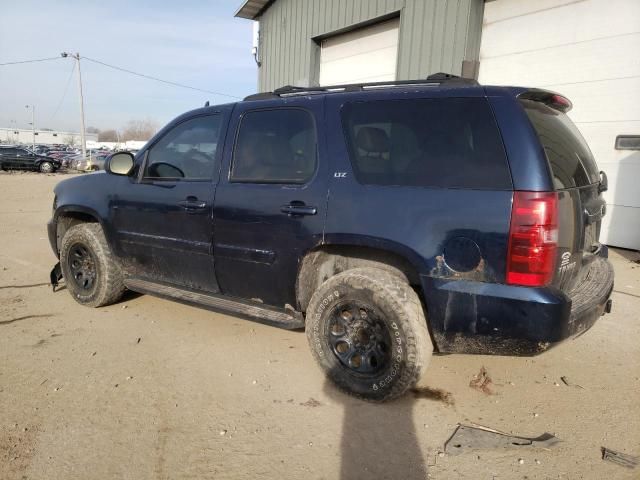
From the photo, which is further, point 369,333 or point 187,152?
point 187,152

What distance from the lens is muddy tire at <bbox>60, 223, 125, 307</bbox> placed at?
13.7ft

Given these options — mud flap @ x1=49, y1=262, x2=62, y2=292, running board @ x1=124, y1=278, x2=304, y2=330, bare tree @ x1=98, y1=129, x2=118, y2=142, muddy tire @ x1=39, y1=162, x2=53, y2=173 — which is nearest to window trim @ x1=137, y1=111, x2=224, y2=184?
running board @ x1=124, y1=278, x2=304, y2=330

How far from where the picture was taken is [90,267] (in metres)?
4.36

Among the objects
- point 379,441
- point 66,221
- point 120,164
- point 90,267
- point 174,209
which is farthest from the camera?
point 66,221

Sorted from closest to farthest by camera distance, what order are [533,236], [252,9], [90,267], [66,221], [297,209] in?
[533,236] → [297,209] → [90,267] → [66,221] → [252,9]

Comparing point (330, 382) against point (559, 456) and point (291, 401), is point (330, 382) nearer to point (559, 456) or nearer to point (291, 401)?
point (291, 401)

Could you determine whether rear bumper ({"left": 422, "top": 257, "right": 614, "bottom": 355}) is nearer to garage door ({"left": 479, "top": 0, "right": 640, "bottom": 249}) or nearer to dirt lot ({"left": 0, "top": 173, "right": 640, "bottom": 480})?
dirt lot ({"left": 0, "top": 173, "right": 640, "bottom": 480})

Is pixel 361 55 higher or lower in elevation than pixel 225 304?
higher

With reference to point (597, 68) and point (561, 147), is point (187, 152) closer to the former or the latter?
point (561, 147)

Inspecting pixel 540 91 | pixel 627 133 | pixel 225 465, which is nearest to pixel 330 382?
Answer: pixel 225 465

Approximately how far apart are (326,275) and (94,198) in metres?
2.40

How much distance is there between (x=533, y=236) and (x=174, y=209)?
2.57 m

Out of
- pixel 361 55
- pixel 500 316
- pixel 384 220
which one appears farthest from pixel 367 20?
pixel 500 316

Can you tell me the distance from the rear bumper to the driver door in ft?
5.78
